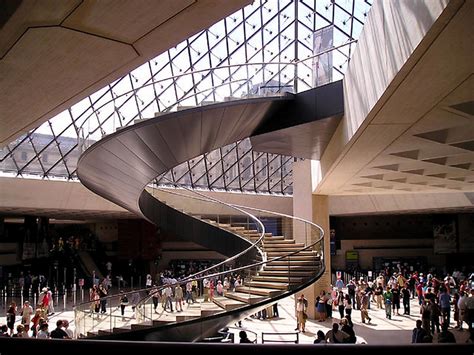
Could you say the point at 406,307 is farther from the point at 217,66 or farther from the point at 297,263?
the point at 217,66

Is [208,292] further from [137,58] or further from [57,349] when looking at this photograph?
[57,349]

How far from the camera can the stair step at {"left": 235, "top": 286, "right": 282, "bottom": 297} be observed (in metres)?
13.0

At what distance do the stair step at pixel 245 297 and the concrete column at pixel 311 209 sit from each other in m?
8.18

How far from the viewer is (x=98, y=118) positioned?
1324cm

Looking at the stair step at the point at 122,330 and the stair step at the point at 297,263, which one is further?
the stair step at the point at 297,263

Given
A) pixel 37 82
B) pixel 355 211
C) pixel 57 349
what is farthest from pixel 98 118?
pixel 355 211

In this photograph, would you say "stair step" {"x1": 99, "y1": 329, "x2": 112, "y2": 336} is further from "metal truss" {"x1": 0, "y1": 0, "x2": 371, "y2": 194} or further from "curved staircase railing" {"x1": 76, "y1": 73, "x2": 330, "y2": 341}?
"metal truss" {"x1": 0, "y1": 0, "x2": 371, "y2": 194}

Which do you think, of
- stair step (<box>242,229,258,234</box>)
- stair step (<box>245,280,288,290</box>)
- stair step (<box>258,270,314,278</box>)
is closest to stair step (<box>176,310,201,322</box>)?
stair step (<box>245,280,288,290</box>)

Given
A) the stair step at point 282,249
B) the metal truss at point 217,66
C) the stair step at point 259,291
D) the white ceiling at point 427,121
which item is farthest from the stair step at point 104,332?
the metal truss at point 217,66

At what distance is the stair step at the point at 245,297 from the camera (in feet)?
41.8

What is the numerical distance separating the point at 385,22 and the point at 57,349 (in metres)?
6.08

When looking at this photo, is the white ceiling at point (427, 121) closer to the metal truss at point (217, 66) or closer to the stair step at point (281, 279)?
the stair step at point (281, 279)

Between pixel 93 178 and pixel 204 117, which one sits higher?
pixel 204 117

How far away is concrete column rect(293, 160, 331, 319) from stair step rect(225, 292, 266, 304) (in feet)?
26.9
